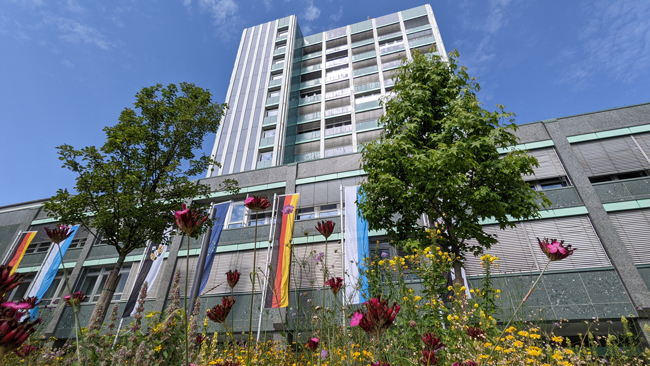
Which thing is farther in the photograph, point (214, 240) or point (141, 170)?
point (214, 240)

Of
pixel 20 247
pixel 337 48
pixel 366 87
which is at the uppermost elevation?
pixel 337 48

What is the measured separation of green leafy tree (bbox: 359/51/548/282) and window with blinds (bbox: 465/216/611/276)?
11.1 ft

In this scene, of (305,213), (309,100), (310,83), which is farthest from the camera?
(310,83)

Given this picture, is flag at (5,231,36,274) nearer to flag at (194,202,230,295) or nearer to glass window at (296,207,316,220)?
flag at (194,202,230,295)

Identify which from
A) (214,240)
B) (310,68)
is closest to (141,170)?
(214,240)

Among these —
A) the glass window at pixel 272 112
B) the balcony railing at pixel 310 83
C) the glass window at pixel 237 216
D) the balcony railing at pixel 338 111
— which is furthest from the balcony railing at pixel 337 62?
the glass window at pixel 237 216

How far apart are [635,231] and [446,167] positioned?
835 centimetres

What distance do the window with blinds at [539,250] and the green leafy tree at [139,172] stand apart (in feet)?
34.4

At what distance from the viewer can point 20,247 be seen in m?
17.3

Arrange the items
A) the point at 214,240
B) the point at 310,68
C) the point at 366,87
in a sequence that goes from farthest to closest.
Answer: the point at 310,68 < the point at 366,87 < the point at 214,240

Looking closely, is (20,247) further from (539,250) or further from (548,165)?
(548,165)

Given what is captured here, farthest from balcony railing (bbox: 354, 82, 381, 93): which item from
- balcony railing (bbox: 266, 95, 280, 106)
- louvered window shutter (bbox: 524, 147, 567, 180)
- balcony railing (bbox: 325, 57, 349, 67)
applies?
louvered window shutter (bbox: 524, 147, 567, 180)

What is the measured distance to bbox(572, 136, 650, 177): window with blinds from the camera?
10664 mm

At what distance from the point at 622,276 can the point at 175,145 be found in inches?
583
